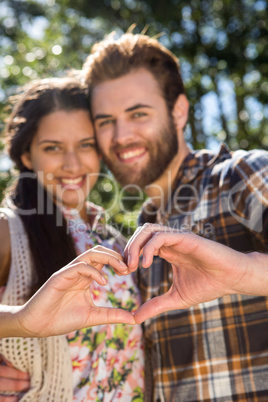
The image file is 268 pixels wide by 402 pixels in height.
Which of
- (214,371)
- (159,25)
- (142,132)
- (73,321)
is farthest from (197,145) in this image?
(73,321)

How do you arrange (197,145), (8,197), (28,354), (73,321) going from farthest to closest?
(197,145), (8,197), (28,354), (73,321)

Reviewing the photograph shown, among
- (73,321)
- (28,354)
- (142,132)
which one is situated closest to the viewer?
(73,321)

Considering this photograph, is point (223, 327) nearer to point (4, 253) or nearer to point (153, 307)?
point (153, 307)

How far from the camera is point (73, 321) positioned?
4.81 ft

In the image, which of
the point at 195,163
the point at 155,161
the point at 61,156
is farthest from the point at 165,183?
the point at 61,156

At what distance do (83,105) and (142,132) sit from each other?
44cm

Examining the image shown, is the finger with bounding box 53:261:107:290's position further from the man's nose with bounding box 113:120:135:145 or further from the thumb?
the man's nose with bounding box 113:120:135:145

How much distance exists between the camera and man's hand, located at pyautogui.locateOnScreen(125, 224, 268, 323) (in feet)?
4.54

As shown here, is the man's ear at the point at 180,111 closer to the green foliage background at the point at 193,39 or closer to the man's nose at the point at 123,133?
the man's nose at the point at 123,133

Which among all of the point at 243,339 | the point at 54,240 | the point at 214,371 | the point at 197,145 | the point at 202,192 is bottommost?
the point at 214,371

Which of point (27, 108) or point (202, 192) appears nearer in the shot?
point (202, 192)

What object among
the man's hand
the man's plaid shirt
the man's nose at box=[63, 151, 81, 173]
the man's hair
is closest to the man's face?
the man's hair

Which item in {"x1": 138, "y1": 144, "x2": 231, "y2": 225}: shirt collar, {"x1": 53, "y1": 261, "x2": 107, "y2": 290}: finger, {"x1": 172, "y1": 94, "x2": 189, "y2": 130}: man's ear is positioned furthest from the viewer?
{"x1": 172, "y1": 94, "x2": 189, "y2": 130}: man's ear

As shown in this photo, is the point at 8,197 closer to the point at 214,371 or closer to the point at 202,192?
the point at 202,192
